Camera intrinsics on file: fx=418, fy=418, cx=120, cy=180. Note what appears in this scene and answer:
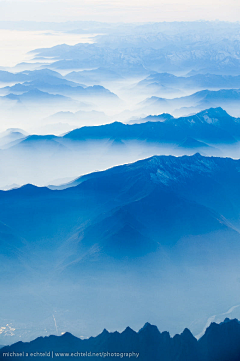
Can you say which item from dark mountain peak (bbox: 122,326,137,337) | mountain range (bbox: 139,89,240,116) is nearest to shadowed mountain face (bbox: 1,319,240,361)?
dark mountain peak (bbox: 122,326,137,337)

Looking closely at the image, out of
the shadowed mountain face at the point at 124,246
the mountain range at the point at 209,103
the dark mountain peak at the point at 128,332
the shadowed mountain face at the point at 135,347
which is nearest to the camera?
the shadowed mountain face at the point at 135,347

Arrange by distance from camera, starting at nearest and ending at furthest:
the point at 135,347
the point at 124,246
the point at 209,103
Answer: the point at 135,347
the point at 124,246
the point at 209,103

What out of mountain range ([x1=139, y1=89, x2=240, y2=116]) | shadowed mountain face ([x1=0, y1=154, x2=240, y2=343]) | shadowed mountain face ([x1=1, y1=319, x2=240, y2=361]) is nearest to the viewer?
shadowed mountain face ([x1=1, y1=319, x2=240, y2=361])

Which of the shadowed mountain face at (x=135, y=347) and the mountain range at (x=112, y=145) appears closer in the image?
the shadowed mountain face at (x=135, y=347)

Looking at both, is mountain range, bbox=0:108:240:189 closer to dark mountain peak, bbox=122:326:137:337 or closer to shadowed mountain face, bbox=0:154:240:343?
shadowed mountain face, bbox=0:154:240:343

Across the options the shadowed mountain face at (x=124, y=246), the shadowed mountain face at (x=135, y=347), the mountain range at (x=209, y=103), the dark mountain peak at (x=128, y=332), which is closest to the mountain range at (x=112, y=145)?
the mountain range at (x=209, y=103)

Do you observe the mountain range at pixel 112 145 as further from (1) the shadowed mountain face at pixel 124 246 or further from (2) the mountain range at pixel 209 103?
(1) the shadowed mountain face at pixel 124 246

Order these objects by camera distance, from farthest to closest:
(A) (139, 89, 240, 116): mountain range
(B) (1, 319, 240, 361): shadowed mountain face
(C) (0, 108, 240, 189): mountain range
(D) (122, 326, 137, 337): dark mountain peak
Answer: (A) (139, 89, 240, 116): mountain range
(C) (0, 108, 240, 189): mountain range
(D) (122, 326, 137, 337): dark mountain peak
(B) (1, 319, 240, 361): shadowed mountain face

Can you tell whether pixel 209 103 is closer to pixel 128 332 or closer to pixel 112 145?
pixel 112 145

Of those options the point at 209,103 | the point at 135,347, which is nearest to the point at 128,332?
the point at 135,347

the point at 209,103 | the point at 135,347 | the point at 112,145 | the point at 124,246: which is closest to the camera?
the point at 135,347
